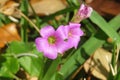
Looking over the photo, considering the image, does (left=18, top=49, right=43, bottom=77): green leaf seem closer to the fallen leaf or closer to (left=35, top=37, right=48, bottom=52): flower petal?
(left=35, top=37, right=48, bottom=52): flower petal

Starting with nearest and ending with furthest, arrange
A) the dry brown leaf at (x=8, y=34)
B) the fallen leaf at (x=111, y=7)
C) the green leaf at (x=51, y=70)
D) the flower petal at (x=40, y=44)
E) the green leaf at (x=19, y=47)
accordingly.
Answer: the flower petal at (x=40, y=44) → the green leaf at (x=51, y=70) → the green leaf at (x=19, y=47) → the dry brown leaf at (x=8, y=34) → the fallen leaf at (x=111, y=7)

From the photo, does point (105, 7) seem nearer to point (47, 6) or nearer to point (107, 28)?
point (47, 6)

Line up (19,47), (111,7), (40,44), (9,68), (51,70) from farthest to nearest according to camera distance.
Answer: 1. (111,7)
2. (19,47)
3. (9,68)
4. (51,70)
5. (40,44)

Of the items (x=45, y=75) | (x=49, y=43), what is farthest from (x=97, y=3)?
(x=49, y=43)

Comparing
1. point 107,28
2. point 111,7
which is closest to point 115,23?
point 107,28

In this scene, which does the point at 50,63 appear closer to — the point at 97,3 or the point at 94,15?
the point at 94,15

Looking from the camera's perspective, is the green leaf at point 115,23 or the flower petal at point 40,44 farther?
the green leaf at point 115,23

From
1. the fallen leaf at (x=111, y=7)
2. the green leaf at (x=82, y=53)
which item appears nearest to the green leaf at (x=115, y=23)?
the green leaf at (x=82, y=53)

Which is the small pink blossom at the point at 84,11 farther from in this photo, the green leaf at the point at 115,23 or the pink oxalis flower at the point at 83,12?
the green leaf at the point at 115,23
